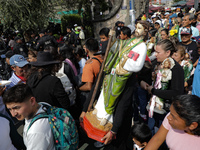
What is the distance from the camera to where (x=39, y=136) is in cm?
134

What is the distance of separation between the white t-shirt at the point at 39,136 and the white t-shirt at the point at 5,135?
1.07 feet

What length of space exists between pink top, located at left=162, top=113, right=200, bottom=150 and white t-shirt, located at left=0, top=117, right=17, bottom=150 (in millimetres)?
1600

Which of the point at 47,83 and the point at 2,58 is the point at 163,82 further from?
the point at 2,58

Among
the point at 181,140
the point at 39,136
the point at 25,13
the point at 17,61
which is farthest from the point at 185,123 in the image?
the point at 25,13

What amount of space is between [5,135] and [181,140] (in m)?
1.68

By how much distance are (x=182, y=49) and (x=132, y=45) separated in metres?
1.96

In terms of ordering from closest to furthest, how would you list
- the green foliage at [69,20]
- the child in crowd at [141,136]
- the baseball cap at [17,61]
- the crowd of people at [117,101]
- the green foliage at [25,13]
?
1. the crowd of people at [117,101]
2. the child in crowd at [141,136]
3. the baseball cap at [17,61]
4. the green foliage at [25,13]
5. the green foliage at [69,20]

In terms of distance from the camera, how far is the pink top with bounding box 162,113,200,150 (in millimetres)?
1260

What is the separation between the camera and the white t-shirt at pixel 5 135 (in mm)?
1515

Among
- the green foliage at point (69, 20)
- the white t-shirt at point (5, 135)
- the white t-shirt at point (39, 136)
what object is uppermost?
the white t-shirt at point (39, 136)

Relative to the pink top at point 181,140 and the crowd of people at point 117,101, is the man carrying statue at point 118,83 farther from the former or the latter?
the pink top at point 181,140

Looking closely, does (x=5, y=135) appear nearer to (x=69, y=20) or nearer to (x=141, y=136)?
(x=141, y=136)

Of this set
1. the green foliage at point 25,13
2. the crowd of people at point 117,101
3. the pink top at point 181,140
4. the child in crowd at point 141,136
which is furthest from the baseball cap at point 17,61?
the green foliage at point 25,13

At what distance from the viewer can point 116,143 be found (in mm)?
1866
